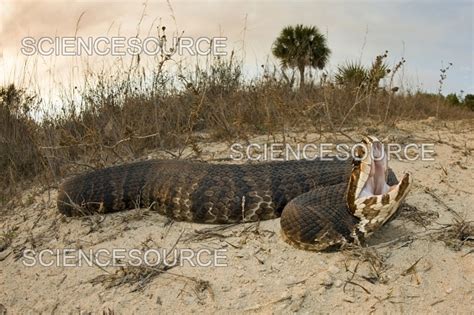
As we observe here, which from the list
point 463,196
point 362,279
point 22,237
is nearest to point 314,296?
point 362,279

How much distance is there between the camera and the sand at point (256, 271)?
3473mm

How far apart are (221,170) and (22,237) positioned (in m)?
2.24

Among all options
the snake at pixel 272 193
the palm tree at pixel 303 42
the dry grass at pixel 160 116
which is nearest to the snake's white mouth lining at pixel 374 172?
the snake at pixel 272 193

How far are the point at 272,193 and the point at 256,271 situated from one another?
46.1 inches

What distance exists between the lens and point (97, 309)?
3.87m

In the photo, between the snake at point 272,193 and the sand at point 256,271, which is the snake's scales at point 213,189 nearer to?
the snake at point 272,193

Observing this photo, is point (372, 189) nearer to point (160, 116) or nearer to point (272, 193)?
point (272, 193)

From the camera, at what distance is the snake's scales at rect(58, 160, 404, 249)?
4898mm

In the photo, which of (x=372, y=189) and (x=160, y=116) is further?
(x=160, y=116)

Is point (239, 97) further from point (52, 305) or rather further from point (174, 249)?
point (52, 305)

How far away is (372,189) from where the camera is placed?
12.6 ft

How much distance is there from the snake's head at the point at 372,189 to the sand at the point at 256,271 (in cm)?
25

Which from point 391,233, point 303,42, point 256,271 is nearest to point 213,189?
point 256,271

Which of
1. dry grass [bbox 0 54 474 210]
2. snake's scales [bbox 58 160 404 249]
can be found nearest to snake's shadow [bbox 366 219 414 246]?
snake's scales [bbox 58 160 404 249]
